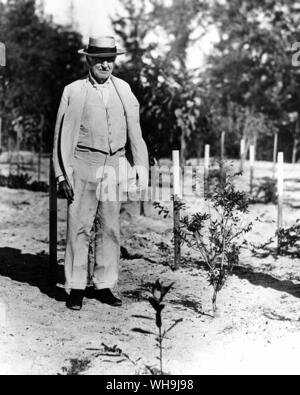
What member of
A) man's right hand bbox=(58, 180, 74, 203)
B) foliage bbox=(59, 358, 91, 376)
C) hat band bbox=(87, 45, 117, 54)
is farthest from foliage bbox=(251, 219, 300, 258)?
foliage bbox=(59, 358, 91, 376)

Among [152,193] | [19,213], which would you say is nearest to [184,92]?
[152,193]

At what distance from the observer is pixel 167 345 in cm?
398

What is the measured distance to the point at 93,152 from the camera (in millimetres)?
4648

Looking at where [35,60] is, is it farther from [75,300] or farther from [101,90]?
[75,300]

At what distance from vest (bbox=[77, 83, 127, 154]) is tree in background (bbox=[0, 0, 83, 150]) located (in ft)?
42.4

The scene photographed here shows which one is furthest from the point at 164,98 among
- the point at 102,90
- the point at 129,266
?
the point at 102,90

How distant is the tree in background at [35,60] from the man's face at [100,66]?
12.9 metres

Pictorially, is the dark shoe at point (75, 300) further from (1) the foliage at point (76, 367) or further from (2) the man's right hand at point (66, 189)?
(1) the foliage at point (76, 367)

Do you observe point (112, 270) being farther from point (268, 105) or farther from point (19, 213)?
point (268, 105)

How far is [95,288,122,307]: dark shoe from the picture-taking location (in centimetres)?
482

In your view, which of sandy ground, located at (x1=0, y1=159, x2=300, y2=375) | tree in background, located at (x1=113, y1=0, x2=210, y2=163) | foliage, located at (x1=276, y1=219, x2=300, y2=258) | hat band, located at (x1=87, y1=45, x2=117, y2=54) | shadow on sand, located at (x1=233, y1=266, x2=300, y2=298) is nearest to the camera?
sandy ground, located at (x1=0, y1=159, x2=300, y2=375)

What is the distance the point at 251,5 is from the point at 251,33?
1168 mm

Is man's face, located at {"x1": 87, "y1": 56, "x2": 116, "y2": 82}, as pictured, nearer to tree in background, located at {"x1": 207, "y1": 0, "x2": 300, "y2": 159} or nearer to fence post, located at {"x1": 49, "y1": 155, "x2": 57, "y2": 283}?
fence post, located at {"x1": 49, "y1": 155, "x2": 57, "y2": 283}

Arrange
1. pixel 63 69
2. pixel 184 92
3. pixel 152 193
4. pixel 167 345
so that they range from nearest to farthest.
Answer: pixel 167 345
pixel 152 193
pixel 184 92
pixel 63 69
